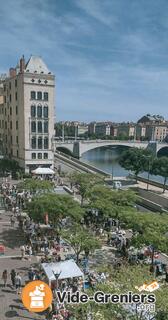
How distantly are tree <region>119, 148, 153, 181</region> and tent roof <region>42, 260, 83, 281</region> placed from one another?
159 ft

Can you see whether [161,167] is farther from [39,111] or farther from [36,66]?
[36,66]

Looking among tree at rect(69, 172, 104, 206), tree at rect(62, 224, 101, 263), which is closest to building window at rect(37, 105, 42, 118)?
tree at rect(69, 172, 104, 206)

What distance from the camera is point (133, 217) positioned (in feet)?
101

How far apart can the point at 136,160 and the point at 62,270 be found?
50092 millimetres

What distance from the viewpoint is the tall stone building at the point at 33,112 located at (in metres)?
69.9

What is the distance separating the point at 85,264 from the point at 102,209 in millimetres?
9427

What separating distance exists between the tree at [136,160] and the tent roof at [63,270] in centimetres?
4843

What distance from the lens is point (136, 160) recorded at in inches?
2835

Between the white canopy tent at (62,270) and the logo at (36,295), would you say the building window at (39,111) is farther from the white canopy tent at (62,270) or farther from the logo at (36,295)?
the logo at (36,295)

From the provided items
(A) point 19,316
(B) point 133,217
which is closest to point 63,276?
(A) point 19,316

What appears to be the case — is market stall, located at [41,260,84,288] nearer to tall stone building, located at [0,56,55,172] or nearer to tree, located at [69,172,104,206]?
tree, located at [69,172,104,206]

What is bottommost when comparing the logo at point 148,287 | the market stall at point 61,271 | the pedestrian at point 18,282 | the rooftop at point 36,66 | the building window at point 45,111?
the pedestrian at point 18,282

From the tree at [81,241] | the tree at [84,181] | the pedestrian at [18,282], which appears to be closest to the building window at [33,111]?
the tree at [84,181]

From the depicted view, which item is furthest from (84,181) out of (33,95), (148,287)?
(148,287)
